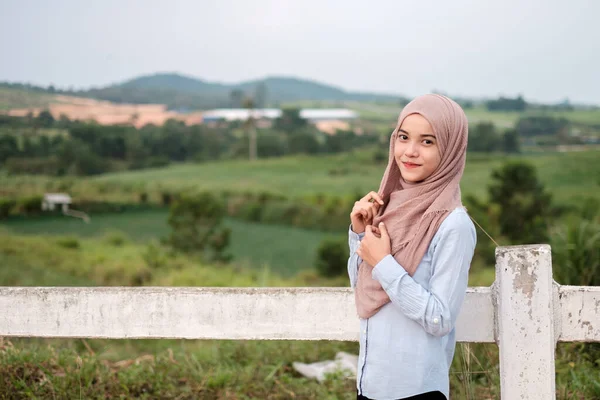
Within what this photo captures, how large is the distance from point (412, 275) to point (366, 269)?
0.14m

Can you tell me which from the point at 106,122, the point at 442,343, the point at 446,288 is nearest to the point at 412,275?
the point at 446,288

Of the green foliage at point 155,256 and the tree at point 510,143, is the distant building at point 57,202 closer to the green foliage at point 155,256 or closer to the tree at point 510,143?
the green foliage at point 155,256

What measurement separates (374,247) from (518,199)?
16.1 m

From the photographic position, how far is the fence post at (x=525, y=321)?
1869mm

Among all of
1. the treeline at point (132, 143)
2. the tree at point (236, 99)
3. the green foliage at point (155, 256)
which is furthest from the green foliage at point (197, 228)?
the tree at point (236, 99)

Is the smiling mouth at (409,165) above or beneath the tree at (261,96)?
beneath

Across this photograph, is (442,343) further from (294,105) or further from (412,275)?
(294,105)

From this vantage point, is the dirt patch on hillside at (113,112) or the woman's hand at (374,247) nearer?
the woman's hand at (374,247)

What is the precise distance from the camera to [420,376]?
1569mm

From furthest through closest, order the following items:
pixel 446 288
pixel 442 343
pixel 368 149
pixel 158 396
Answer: pixel 368 149
pixel 158 396
pixel 442 343
pixel 446 288

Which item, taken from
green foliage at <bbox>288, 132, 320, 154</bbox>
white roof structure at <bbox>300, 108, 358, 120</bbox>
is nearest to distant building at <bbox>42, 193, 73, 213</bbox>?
green foliage at <bbox>288, 132, 320, 154</bbox>

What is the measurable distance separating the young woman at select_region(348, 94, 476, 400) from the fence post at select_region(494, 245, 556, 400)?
0.36 m

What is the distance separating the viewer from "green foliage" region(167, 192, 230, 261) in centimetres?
1825

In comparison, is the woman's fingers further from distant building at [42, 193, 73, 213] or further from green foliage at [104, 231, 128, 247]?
green foliage at [104, 231, 128, 247]
